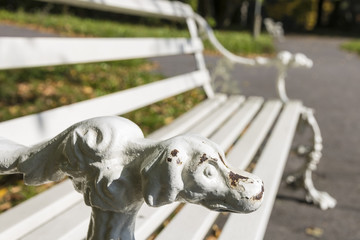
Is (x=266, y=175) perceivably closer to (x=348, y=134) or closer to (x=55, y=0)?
(x=55, y=0)

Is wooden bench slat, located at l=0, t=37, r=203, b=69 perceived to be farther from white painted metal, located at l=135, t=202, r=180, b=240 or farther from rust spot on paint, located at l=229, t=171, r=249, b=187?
rust spot on paint, located at l=229, t=171, r=249, b=187

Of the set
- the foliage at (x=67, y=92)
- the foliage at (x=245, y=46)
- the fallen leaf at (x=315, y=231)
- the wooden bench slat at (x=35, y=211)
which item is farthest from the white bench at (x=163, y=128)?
the foliage at (x=245, y=46)

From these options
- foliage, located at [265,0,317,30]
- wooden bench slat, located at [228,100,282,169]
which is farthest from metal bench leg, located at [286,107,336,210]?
foliage, located at [265,0,317,30]

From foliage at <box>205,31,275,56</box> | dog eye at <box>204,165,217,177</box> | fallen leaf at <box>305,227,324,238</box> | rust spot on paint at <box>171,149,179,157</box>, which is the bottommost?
foliage at <box>205,31,275,56</box>

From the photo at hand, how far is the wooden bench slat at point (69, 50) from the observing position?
149 centimetres

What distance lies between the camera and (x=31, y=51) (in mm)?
1599

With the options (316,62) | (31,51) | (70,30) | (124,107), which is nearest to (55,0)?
(31,51)

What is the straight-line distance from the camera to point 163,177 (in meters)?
0.75

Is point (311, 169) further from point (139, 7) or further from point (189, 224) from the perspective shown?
point (189, 224)

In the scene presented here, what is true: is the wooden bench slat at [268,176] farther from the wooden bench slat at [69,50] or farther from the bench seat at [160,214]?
the wooden bench slat at [69,50]

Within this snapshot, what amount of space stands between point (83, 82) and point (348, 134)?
2945 millimetres

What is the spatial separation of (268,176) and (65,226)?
0.85m

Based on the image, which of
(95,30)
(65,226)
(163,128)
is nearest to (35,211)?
(65,226)

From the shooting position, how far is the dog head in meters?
0.76
